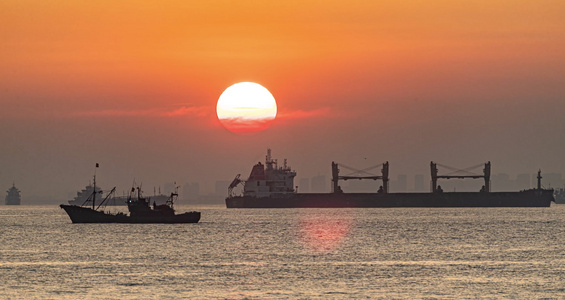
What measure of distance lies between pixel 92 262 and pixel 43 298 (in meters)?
23.5

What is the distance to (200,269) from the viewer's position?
222ft

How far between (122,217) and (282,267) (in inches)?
3055

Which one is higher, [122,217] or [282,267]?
[122,217]

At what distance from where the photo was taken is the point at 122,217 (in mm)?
141875

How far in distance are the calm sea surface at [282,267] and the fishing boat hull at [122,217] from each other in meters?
25.8

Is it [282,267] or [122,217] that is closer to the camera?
[282,267]

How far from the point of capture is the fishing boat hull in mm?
138750

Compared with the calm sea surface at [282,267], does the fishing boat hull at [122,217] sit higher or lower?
higher

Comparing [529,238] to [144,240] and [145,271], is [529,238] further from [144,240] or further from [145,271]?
[145,271]

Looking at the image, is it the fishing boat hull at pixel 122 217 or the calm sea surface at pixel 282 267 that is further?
the fishing boat hull at pixel 122 217

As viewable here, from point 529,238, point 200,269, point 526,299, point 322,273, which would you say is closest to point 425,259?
point 322,273

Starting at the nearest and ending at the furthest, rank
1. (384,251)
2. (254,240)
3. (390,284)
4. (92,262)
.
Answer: (390,284)
(92,262)
(384,251)
(254,240)

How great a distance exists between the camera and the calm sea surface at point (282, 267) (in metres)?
53.7

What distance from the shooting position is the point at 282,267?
68625 mm
